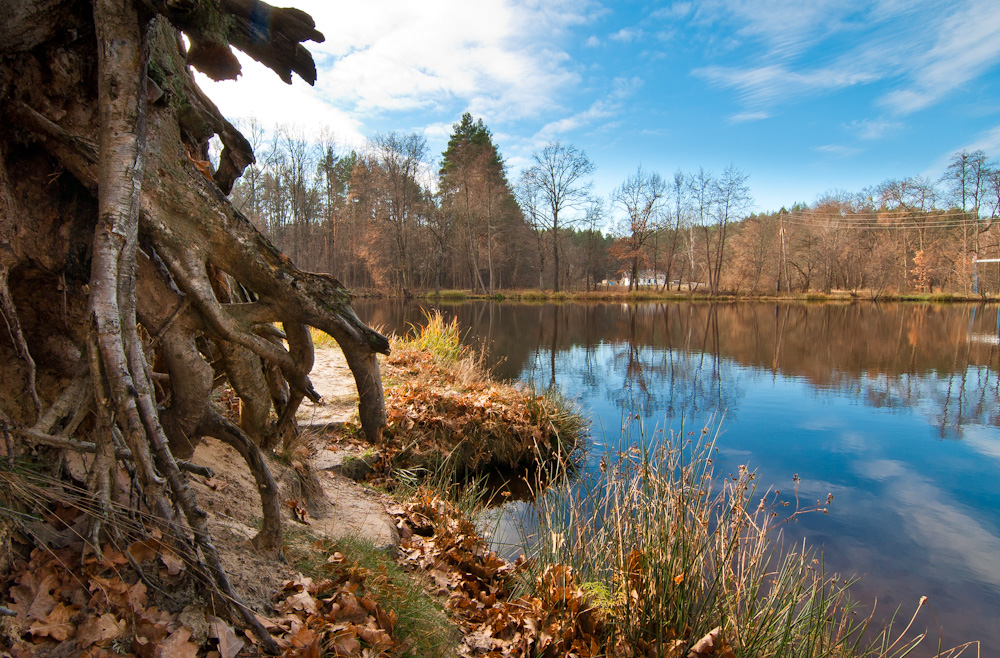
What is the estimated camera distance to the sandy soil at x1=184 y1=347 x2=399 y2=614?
2.66m

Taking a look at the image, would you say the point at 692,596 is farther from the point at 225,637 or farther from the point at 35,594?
the point at 35,594

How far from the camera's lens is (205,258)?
2.72 meters

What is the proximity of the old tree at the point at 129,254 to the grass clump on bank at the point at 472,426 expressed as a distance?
141 inches

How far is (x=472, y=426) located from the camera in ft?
23.5

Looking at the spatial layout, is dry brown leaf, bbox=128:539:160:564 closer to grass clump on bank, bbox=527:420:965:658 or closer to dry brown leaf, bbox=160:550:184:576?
dry brown leaf, bbox=160:550:184:576

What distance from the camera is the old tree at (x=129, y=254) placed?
6.52ft

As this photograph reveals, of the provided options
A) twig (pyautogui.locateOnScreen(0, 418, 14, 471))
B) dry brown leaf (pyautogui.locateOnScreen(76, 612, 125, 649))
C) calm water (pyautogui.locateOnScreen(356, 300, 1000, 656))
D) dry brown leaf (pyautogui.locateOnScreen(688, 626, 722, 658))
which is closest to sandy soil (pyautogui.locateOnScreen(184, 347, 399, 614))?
dry brown leaf (pyautogui.locateOnScreen(76, 612, 125, 649))

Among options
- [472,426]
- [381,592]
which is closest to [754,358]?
[472,426]

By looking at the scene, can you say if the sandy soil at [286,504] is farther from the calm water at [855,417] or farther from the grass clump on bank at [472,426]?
the calm water at [855,417]

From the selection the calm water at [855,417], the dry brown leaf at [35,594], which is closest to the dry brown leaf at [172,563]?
the dry brown leaf at [35,594]

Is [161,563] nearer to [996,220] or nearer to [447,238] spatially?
[447,238]

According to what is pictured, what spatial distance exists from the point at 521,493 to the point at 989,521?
5474 mm

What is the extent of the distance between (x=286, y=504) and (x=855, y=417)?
10.9 meters

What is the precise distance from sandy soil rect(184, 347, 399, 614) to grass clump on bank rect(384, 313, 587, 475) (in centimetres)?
74
